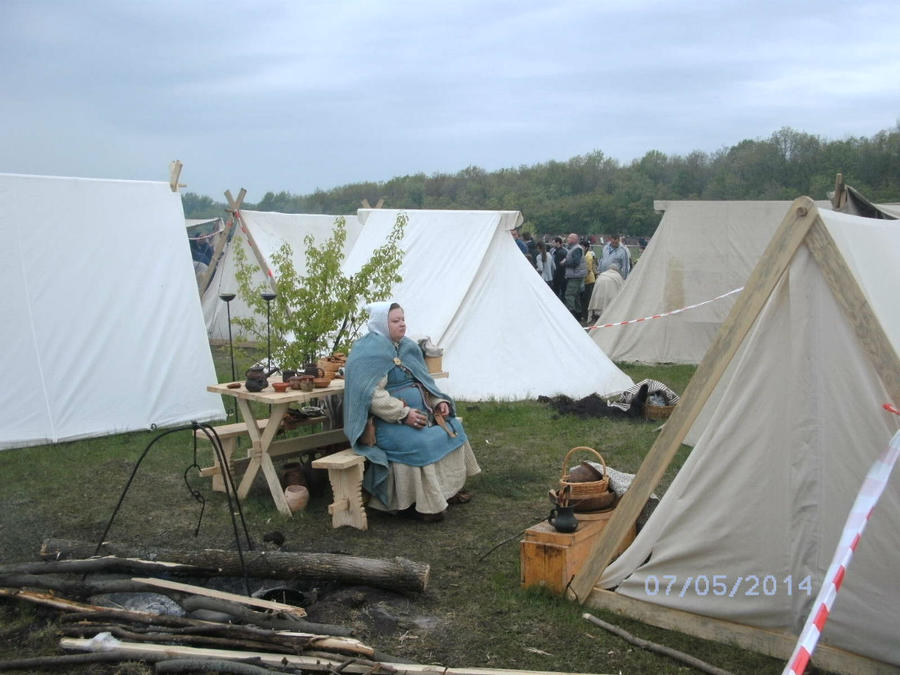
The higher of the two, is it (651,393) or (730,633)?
(730,633)

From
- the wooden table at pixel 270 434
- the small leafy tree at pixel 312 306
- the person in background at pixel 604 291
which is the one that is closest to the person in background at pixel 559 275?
the person in background at pixel 604 291

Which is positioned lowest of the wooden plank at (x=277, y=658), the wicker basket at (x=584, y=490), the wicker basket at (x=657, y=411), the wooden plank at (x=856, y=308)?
the wicker basket at (x=657, y=411)

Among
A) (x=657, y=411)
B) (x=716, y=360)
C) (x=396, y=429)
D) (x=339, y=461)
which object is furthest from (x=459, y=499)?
(x=657, y=411)

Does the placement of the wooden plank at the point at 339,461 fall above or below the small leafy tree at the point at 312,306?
below

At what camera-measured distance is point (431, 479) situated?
4.57m

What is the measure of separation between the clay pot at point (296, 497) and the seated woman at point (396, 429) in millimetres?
440

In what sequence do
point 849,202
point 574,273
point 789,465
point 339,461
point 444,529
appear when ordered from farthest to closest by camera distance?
point 574,273
point 849,202
point 444,529
point 339,461
point 789,465

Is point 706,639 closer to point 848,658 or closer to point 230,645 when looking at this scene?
point 848,658

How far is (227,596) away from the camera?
3.26m

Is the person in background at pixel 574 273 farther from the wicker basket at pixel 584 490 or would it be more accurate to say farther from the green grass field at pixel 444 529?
the wicker basket at pixel 584 490

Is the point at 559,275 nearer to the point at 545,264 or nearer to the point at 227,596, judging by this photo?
the point at 545,264

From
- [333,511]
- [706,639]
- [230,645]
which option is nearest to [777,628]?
[706,639]

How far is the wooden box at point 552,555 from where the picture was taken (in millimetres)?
3465

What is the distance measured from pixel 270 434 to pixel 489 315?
11.7 feet
